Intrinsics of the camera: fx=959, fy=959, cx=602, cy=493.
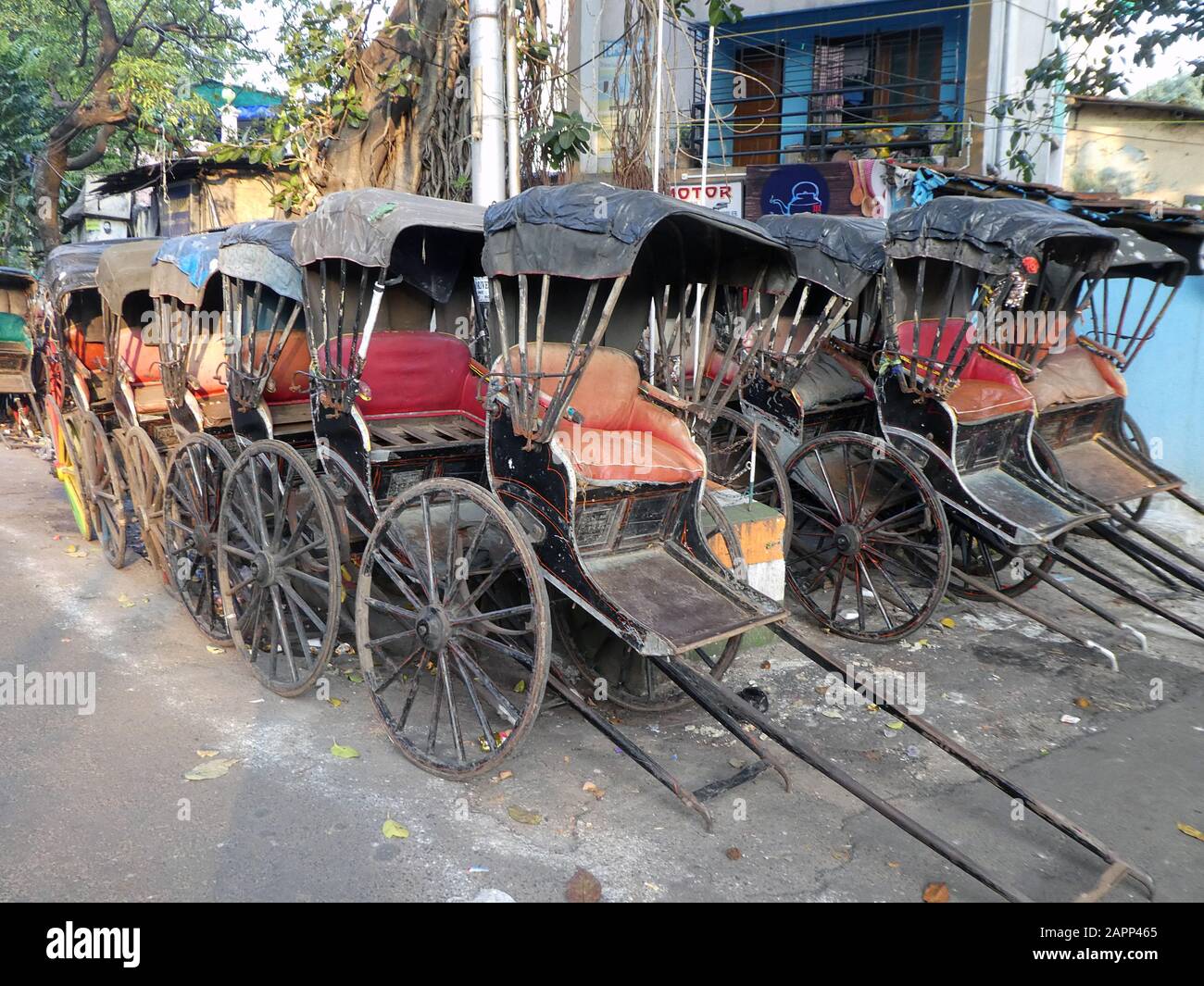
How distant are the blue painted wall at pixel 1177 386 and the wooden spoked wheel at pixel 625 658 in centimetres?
578

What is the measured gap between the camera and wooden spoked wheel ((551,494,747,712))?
182 inches

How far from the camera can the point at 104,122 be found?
13.5 m

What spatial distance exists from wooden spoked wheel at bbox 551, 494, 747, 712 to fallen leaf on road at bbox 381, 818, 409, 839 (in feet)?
4.05

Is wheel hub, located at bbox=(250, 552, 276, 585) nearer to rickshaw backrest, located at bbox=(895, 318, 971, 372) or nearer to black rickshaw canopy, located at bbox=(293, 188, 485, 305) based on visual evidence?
black rickshaw canopy, located at bbox=(293, 188, 485, 305)

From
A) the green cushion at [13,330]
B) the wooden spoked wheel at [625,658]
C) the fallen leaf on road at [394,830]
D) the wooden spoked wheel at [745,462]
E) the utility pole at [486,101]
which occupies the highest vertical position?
the utility pole at [486,101]

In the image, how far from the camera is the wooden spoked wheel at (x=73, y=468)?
748 cm

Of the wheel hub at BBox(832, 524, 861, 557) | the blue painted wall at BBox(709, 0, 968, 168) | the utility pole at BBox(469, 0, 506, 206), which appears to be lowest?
the wheel hub at BBox(832, 524, 861, 557)

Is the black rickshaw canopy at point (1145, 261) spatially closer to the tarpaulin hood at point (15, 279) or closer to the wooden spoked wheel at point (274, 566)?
the wooden spoked wheel at point (274, 566)

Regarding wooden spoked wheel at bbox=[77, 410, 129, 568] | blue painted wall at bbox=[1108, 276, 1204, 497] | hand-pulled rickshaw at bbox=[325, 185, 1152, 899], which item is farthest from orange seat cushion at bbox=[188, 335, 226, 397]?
blue painted wall at bbox=[1108, 276, 1204, 497]

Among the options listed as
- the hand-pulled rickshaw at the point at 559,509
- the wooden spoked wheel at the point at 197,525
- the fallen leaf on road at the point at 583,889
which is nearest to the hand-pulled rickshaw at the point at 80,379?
the wooden spoked wheel at the point at 197,525

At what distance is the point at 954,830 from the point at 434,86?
8.31m

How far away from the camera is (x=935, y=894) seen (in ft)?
11.2
